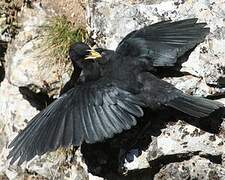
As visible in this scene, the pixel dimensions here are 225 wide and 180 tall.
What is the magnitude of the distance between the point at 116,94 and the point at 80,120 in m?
0.40

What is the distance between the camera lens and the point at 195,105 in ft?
21.0

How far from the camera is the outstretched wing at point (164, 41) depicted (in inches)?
271

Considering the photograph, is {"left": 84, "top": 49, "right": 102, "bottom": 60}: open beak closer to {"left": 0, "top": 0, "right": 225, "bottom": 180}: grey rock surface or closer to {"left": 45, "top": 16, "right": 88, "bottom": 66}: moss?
{"left": 0, "top": 0, "right": 225, "bottom": 180}: grey rock surface

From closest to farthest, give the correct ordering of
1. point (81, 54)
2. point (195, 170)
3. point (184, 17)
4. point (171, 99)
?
point (171, 99), point (195, 170), point (81, 54), point (184, 17)

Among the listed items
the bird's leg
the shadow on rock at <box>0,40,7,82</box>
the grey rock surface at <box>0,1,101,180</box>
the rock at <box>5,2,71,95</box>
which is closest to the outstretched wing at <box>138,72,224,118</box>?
the bird's leg

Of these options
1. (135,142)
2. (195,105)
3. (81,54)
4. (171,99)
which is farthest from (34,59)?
(195,105)

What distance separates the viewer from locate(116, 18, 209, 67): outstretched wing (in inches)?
271

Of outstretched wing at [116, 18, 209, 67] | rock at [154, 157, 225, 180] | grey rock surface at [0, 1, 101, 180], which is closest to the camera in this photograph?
rock at [154, 157, 225, 180]

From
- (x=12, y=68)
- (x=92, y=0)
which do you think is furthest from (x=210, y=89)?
(x=12, y=68)

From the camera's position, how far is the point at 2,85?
324 inches

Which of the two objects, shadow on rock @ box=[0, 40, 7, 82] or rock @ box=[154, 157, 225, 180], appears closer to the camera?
rock @ box=[154, 157, 225, 180]

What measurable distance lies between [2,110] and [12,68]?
571 millimetres

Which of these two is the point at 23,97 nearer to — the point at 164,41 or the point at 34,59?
the point at 34,59

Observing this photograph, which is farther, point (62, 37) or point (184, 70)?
point (62, 37)
